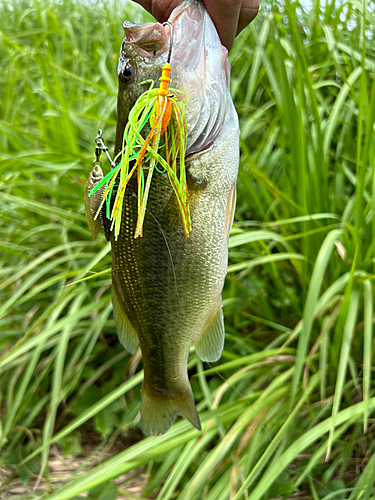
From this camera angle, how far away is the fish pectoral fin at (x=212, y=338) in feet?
3.20

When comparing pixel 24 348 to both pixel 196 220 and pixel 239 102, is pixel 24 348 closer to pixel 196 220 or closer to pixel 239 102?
pixel 196 220

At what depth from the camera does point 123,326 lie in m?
0.98

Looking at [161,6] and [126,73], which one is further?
[161,6]

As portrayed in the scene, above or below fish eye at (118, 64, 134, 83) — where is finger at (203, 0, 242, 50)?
above

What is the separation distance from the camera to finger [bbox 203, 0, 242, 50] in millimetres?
831

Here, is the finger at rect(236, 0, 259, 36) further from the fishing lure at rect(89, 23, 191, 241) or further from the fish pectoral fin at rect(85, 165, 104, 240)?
the fish pectoral fin at rect(85, 165, 104, 240)

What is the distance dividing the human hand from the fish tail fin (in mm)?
674

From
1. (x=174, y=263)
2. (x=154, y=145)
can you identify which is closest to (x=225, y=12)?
(x=154, y=145)

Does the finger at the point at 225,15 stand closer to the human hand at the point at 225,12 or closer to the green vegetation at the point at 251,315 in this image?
the human hand at the point at 225,12

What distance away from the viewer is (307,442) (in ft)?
4.02

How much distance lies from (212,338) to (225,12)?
0.59 m

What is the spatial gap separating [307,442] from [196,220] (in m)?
0.69

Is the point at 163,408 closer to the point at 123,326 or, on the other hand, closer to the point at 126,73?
the point at 123,326

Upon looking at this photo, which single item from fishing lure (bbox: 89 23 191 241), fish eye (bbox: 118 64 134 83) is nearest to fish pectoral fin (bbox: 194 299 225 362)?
fishing lure (bbox: 89 23 191 241)
